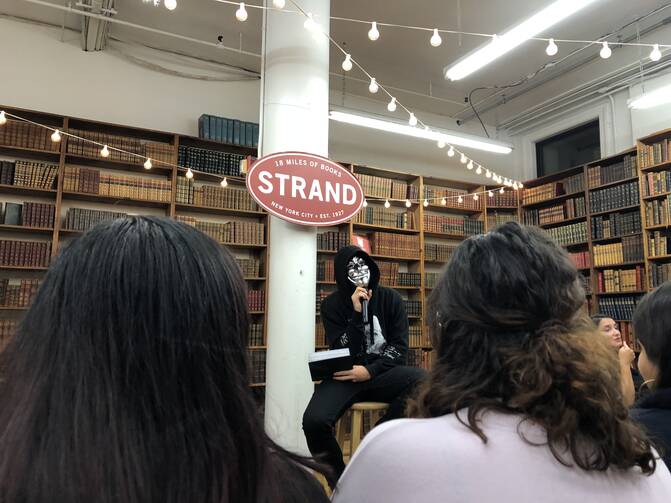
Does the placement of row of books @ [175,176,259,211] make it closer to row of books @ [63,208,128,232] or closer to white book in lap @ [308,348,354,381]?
row of books @ [63,208,128,232]

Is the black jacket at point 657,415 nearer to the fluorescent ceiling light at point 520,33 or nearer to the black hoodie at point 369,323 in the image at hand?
the black hoodie at point 369,323

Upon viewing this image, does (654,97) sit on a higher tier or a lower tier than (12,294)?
higher

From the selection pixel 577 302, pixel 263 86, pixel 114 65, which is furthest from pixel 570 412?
pixel 114 65

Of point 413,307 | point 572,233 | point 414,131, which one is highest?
point 414,131

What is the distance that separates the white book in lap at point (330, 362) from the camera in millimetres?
2451

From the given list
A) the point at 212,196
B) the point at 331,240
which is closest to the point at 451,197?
the point at 331,240

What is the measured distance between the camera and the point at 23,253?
436 centimetres

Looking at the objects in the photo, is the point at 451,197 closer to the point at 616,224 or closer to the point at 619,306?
the point at 616,224

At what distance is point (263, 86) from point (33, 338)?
11.2 ft

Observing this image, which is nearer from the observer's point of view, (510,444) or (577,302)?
(510,444)

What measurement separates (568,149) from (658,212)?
7.05 ft

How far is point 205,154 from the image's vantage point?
5.15 meters

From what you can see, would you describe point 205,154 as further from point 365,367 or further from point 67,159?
point 365,367

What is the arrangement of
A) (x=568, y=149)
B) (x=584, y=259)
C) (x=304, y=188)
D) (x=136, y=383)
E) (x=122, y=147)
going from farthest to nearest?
(x=568, y=149)
(x=584, y=259)
(x=122, y=147)
(x=304, y=188)
(x=136, y=383)
